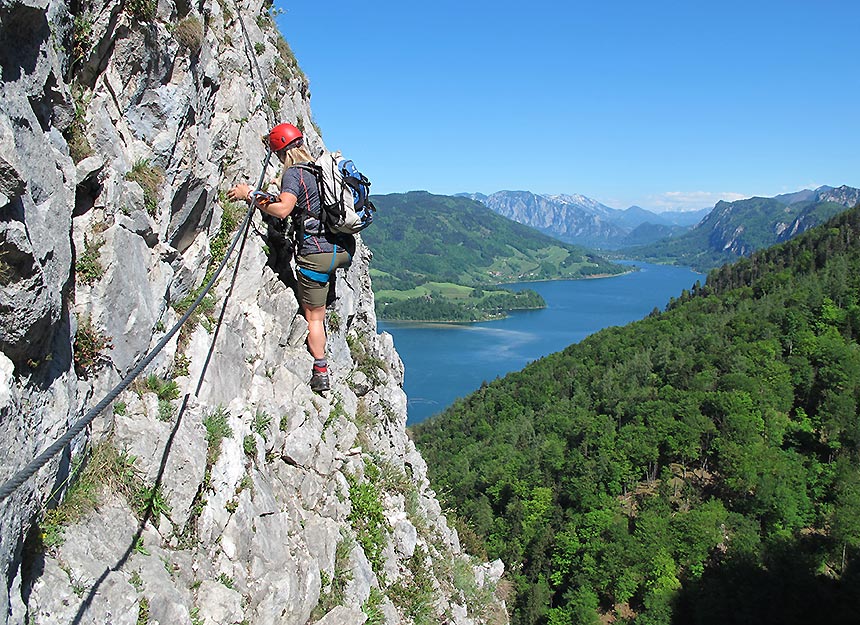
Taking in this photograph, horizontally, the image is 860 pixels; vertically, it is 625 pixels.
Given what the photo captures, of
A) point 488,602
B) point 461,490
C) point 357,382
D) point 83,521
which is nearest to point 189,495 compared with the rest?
point 83,521

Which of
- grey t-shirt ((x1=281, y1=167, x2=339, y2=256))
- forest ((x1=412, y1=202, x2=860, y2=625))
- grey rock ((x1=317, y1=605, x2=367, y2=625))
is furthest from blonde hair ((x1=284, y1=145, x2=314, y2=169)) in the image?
forest ((x1=412, y1=202, x2=860, y2=625))

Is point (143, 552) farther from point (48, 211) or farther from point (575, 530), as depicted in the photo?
point (575, 530)

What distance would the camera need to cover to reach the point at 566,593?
37.4 metres

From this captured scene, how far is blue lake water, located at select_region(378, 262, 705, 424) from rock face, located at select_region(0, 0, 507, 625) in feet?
240

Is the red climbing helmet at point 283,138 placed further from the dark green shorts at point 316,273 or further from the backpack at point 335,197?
the dark green shorts at point 316,273

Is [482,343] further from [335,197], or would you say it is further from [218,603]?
[218,603]

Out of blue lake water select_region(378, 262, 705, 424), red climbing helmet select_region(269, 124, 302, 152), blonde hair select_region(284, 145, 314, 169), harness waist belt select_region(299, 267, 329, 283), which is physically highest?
red climbing helmet select_region(269, 124, 302, 152)

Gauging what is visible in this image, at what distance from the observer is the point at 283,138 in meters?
7.91

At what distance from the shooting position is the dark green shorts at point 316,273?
8.00 metres

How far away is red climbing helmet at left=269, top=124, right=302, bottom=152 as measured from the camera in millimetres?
7890

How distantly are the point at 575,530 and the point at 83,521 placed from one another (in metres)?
41.8

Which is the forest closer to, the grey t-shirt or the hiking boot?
the hiking boot

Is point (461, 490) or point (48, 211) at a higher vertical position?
point (48, 211)

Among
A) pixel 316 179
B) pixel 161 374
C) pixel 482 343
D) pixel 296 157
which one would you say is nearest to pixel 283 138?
pixel 296 157
